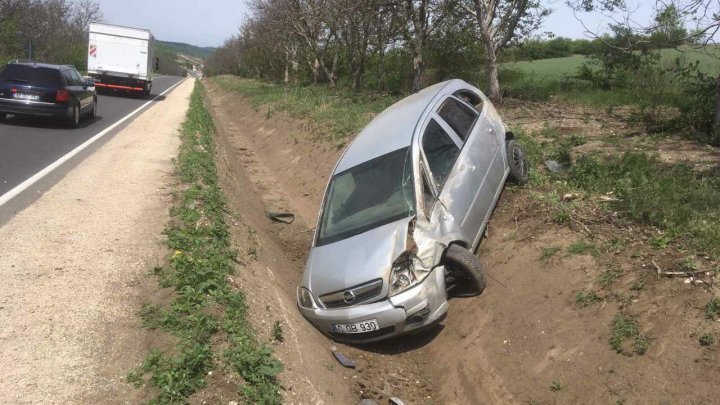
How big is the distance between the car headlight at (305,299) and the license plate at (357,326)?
1.10 ft

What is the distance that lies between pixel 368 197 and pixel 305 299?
4.28 feet

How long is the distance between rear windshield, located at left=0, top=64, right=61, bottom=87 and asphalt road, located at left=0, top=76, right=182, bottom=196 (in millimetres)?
1064

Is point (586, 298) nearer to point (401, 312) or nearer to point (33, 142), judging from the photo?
point (401, 312)

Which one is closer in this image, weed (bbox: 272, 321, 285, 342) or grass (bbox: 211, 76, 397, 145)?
weed (bbox: 272, 321, 285, 342)

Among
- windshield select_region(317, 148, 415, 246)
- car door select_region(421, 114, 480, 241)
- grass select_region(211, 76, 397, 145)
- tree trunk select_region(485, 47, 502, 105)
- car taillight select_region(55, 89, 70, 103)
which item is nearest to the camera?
windshield select_region(317, 148, 415, 246)

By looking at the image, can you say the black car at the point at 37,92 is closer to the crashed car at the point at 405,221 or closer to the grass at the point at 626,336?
the crashed car at the point at 405,221

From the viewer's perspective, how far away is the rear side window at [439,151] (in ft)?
21.1

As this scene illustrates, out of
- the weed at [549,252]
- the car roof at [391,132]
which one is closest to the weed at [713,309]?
the weed at [549,252]

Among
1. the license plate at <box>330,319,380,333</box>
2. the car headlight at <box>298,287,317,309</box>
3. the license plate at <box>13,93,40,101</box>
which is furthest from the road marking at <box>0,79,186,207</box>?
the license plate at <box>330,319,380,333</box>

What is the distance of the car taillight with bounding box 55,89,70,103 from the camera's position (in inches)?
567

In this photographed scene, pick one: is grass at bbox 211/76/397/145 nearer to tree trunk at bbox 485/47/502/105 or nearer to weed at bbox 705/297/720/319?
tree trunk at bbox 485/47/502/105

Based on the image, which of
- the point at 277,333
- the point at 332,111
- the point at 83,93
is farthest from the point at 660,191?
the point at 83,93

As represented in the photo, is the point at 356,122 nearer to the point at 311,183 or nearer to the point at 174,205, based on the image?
the point at 311,183

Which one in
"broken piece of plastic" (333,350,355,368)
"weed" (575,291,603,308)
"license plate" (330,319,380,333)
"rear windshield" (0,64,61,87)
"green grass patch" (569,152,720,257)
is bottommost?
"broken piece of plastic" (333,350,355,368)
